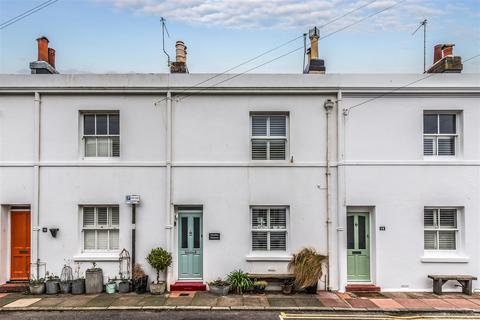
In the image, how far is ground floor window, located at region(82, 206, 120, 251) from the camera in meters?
11.8

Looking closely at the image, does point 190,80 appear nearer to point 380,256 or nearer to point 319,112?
point 319,112

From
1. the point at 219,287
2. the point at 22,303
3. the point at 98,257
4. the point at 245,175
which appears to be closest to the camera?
the point at 22,303

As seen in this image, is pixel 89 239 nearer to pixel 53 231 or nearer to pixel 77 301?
pixel 53 231

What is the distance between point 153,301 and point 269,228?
4.33m

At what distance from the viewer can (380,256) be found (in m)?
11.5

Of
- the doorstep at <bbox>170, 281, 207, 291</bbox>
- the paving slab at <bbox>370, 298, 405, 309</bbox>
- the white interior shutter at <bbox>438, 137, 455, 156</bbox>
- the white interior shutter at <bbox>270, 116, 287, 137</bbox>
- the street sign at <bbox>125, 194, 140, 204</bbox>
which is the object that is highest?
the white interior shutter at <bbox>270, 116, 287, 137</bbox>

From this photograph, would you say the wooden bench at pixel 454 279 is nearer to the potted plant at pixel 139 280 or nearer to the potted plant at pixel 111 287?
the potted plant at pixel 139 280

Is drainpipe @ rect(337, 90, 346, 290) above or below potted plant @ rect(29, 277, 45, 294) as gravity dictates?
above

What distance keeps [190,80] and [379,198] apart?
7546mm

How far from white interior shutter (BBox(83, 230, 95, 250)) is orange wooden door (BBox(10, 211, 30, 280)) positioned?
1.91 metres

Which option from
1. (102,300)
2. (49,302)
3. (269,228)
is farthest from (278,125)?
(49,302)

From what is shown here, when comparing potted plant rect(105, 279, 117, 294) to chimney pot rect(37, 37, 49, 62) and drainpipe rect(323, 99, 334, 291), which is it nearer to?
drainpipe rect(323, 99, 334, 291)

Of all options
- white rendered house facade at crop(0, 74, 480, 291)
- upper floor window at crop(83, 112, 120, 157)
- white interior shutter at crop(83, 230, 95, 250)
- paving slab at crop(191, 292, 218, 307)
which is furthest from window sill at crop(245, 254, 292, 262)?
upper floor window at crop(83, 112, 120, 157)

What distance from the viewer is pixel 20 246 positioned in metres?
11.8
